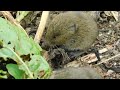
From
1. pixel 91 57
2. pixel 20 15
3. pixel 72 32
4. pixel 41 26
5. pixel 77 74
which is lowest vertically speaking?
pixel 91 57

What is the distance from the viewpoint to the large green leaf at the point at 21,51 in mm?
3029

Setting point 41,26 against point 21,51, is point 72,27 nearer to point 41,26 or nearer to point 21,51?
point 41,26

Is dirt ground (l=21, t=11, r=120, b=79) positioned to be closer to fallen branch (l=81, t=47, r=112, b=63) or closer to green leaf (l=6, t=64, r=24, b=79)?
fallen branch (l=81, t=47, r=112, b=63)

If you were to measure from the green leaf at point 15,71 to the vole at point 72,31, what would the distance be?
2.65 ft

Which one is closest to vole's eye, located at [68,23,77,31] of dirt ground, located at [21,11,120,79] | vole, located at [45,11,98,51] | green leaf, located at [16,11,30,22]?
vole, located at [45,11,98,51]

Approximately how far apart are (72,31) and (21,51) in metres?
0.88

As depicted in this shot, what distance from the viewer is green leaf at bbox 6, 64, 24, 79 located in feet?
9.68

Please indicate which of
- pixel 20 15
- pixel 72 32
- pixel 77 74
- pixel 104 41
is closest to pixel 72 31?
pixel 72 32

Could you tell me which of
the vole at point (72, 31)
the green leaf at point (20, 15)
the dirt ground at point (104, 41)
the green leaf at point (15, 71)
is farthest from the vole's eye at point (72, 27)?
the green leaf at point (15, 71)

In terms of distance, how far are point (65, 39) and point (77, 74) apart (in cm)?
126

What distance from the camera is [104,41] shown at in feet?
12.6

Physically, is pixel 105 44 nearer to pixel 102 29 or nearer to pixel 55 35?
pixel 102 29
